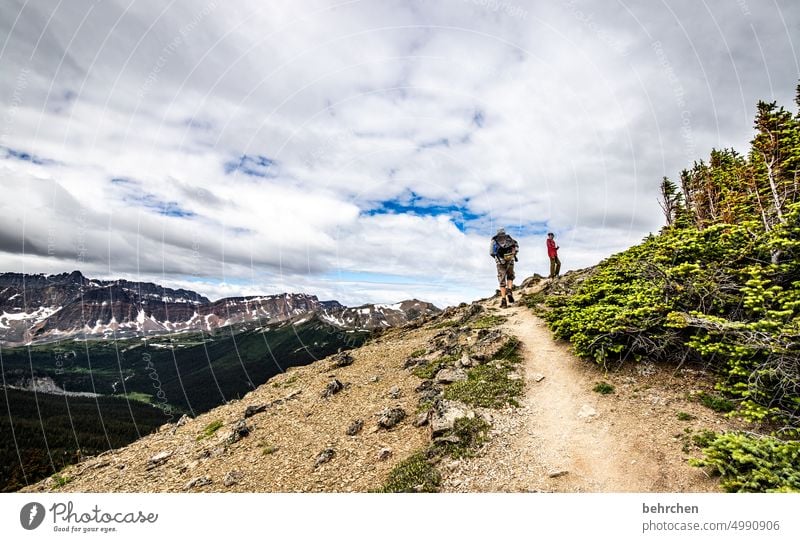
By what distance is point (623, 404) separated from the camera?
12.0 meters

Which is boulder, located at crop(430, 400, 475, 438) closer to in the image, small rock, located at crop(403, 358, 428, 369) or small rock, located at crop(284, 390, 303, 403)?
small rock, located at crop(403, 358, 428, 369)

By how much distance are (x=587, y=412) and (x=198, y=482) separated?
14398 mm

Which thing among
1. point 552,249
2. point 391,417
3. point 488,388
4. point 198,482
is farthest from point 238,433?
point 552,249

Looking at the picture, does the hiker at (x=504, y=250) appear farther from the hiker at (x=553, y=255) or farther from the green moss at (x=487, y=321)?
the hiker at (x=553, y=255)

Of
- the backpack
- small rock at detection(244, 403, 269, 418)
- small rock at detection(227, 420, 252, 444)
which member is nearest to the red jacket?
the backpack

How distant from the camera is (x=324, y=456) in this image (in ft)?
39.9

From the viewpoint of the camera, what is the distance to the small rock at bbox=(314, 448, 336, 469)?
12.0m

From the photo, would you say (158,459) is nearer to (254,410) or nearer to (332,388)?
(254,410)

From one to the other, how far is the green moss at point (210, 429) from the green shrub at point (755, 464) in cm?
1967

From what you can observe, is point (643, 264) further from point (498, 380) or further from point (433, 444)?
point (433, 444)

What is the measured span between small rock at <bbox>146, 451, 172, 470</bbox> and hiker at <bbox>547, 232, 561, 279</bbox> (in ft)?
103

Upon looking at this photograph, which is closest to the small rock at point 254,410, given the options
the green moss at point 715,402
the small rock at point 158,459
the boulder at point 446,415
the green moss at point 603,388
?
the small rock at point 158,459
